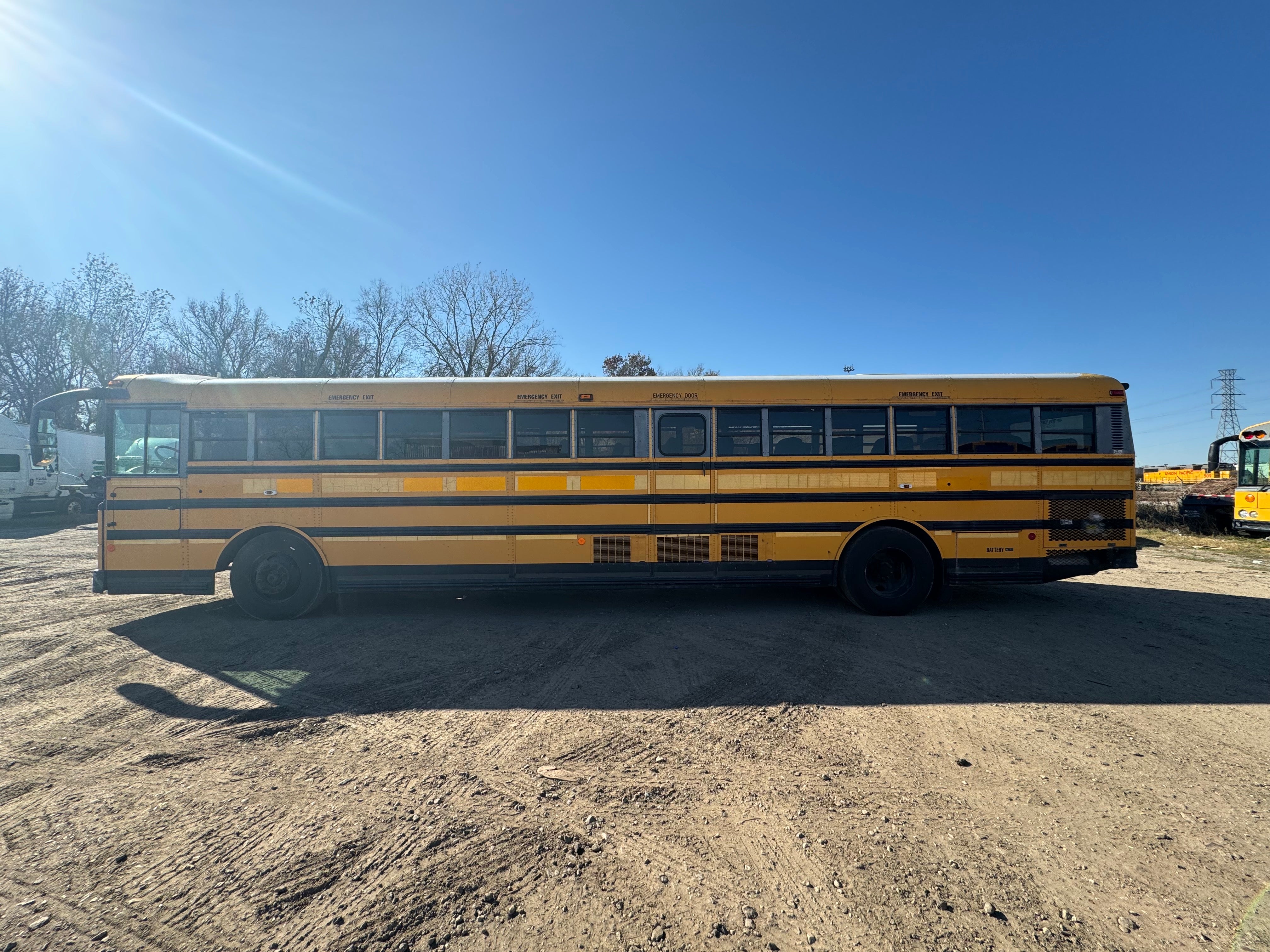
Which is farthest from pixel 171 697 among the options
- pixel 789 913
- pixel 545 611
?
pixel 789 913

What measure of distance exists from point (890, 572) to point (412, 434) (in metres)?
6.59

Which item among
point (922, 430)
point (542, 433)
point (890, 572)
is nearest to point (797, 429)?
point (922, 430)

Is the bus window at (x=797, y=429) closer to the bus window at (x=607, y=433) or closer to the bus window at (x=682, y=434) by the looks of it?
the bus window at (x=682, y=434)

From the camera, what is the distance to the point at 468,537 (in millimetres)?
6691

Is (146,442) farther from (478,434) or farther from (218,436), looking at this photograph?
(478,434)

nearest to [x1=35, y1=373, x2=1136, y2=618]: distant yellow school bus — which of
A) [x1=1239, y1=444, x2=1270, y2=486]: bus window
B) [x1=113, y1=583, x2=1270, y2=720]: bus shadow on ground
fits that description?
[x1=113, y1=583, x2=1270, y2=720]: bus shadow on ground

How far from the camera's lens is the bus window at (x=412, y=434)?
667cm

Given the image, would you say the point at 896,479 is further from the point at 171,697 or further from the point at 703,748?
the point at 171,697

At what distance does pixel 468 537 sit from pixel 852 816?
206 inches

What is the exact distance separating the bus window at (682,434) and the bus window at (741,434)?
0.22m

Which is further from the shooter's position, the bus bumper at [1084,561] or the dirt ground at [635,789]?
the bus bumper at [1084,561]

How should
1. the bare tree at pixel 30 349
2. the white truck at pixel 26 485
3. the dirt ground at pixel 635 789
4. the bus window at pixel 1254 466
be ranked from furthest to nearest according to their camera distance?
the bare tree at pixel 30 349 < the white truck at pixel 26 485 < the bus window at pixel 1254 466 < the dirt ground at pixel 635 789

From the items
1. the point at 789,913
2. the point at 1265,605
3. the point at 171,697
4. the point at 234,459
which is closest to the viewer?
the point at 789,913

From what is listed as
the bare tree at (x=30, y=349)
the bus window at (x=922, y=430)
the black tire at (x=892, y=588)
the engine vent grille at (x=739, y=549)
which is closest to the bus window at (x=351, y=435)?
the engine vent grille at (x=739, y=549)
